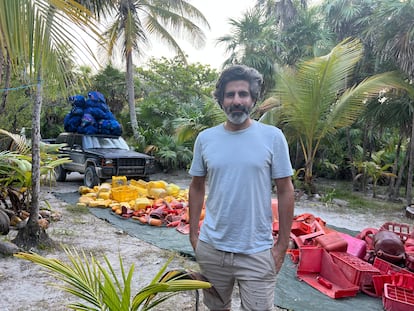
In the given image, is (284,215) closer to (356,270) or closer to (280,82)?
(356,270)

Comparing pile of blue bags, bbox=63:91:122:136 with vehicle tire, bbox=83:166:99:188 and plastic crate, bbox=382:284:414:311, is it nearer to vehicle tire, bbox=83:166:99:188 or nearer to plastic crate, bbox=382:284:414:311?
vehicle tire, bbox=83:166:99:188

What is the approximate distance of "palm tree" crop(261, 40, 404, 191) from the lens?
9898 mm

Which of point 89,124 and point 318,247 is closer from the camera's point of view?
point 318,247

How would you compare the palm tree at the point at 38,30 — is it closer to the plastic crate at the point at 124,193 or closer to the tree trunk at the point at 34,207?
the tree trunk at the point at 34,207

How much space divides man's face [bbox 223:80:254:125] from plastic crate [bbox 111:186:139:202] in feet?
22.5

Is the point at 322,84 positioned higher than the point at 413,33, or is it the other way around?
the point at 413,33

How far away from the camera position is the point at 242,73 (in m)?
2.33

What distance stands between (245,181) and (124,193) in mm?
7029

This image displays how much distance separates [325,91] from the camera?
33.0ft

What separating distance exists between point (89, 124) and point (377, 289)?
10494 mm

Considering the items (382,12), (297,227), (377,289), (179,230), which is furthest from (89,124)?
(377,289)

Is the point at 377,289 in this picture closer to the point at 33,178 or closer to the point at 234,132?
the point at 234,132

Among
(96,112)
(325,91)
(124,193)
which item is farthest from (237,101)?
(96,112)

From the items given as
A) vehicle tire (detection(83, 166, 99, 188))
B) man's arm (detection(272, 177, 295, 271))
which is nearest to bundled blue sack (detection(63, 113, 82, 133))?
vehicle tire (detection(83, 166, 99, 188))
